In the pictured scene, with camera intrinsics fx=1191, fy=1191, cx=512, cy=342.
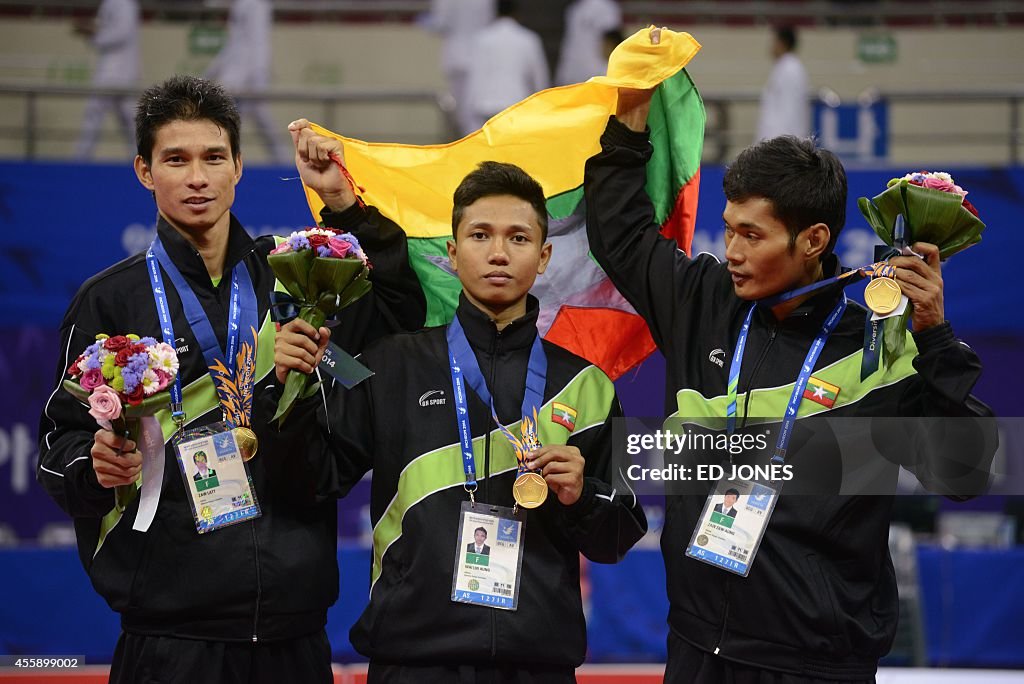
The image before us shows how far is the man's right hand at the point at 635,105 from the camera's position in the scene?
120 inches

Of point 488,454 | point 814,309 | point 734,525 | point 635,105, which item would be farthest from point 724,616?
point 635,105

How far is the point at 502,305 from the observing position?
278 centimetres

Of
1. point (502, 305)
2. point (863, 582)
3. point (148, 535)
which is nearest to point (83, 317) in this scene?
point (148, 535)

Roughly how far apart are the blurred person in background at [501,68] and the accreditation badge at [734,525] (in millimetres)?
5442

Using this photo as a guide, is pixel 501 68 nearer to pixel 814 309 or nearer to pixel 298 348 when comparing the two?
pixel 814 309

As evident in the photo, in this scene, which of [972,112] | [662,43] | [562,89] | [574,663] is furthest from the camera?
[972,112]

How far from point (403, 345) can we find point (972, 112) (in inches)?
317

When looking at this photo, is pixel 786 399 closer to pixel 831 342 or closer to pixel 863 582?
pixel 831 342

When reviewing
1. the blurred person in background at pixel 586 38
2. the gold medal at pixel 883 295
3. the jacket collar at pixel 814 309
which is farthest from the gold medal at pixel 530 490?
the blurred person in background at pixel 586 38

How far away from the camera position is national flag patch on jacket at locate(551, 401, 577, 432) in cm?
271

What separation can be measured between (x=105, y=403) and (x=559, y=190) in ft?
4.50

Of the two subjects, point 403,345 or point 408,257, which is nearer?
point 403,345

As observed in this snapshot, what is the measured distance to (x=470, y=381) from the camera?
2711 mm

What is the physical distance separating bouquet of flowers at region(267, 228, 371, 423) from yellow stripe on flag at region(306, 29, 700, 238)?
659mm
